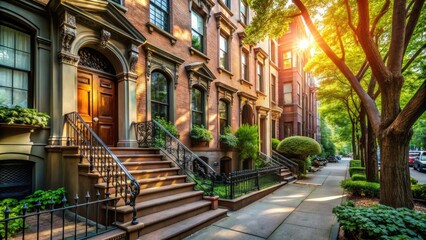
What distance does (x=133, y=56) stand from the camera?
24.7ft

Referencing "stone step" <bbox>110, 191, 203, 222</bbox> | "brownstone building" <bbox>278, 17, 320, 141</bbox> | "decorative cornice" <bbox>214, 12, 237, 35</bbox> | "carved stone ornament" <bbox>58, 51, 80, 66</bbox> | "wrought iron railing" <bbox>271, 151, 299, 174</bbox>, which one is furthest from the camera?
"brownstone building" <bbox>278, 17, 320, 141</bbox>

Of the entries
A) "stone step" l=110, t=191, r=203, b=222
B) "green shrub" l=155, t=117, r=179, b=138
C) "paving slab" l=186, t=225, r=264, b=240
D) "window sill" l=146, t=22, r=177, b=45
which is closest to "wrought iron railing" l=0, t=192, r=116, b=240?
"stone step" l=110, t=191, r=203, b=222

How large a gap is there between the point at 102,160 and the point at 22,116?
1.93 m

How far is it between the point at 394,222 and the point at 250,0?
718 centimetres

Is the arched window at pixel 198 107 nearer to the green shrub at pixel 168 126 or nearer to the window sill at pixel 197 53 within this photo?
the window sill at pixel 197 53

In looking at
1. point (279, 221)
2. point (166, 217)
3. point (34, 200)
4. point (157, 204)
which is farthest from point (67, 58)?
point (279, 221)

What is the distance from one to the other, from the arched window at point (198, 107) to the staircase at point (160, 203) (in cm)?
362

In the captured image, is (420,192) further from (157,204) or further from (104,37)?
(104,37)

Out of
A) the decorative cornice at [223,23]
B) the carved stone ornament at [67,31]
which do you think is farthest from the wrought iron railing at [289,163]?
the carved stone ornament at [67,31]

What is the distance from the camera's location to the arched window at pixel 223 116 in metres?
12.8

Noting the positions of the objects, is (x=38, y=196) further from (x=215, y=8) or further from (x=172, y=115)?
(x=215, y=8)

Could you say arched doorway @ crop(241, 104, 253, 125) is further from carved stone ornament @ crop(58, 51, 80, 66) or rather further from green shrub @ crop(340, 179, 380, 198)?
carved stone ornament @ crop(58, 51, 80, 66)

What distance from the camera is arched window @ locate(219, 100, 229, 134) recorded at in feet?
41.8

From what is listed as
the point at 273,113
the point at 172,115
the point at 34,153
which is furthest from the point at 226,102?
the point at 34,153
